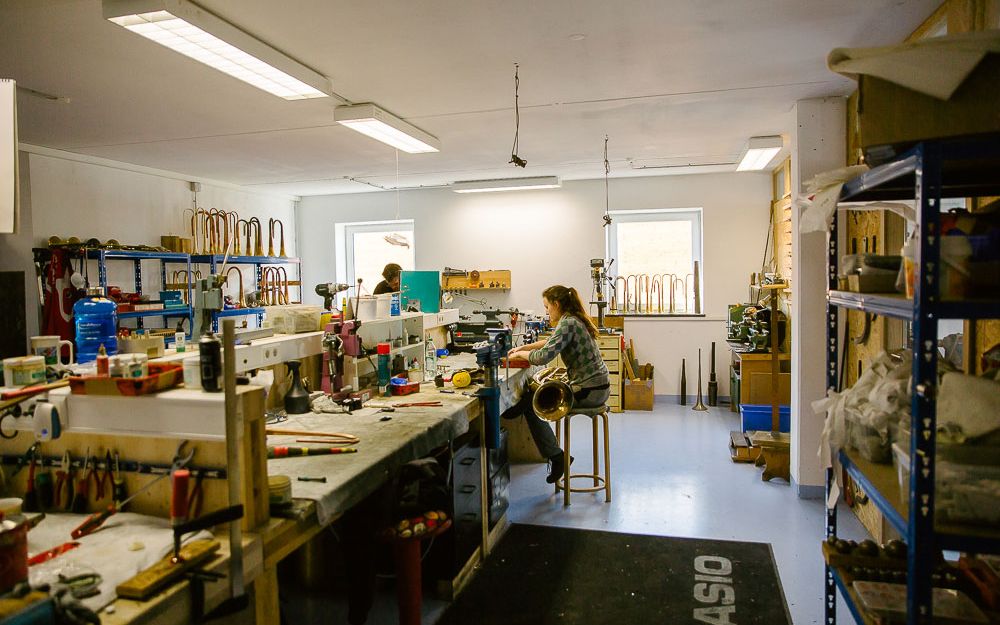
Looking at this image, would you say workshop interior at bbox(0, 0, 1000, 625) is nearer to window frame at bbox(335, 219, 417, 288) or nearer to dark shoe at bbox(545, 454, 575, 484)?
dark shoe at bbox(545, 454, 575, 484)

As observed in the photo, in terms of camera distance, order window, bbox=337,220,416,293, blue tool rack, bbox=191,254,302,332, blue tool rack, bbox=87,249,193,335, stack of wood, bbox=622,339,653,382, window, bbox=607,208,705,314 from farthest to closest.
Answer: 1. window, bbox=337,220,416,293
2. window, bbox=607,208,705,314
3. stack of wood, bbox=622,339,653,382
4. blue tool rack, bbox=191,254,302,332
5. blue tool rack, bbox=87,249,193,335

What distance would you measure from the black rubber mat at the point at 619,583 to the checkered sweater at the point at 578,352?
1.00 metres

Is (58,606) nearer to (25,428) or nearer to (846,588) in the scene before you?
(25,428)

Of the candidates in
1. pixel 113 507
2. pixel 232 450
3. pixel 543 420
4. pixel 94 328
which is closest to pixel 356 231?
pixel 543 420

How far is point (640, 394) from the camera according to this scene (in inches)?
273

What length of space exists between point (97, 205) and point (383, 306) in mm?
3909

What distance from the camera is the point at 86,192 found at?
18.9 feet

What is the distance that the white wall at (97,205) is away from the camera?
5137mm

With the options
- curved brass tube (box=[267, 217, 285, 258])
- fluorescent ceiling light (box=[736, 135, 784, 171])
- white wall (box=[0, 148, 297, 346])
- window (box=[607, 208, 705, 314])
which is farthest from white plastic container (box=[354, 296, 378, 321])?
window (box=[607, 208, 705, 314])

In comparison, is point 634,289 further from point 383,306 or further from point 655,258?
point 383,306

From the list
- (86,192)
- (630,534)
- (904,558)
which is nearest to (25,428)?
(904,558)

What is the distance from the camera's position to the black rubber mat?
9.13 ft

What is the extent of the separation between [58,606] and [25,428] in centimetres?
84

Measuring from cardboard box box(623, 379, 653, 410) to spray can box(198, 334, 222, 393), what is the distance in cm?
575
